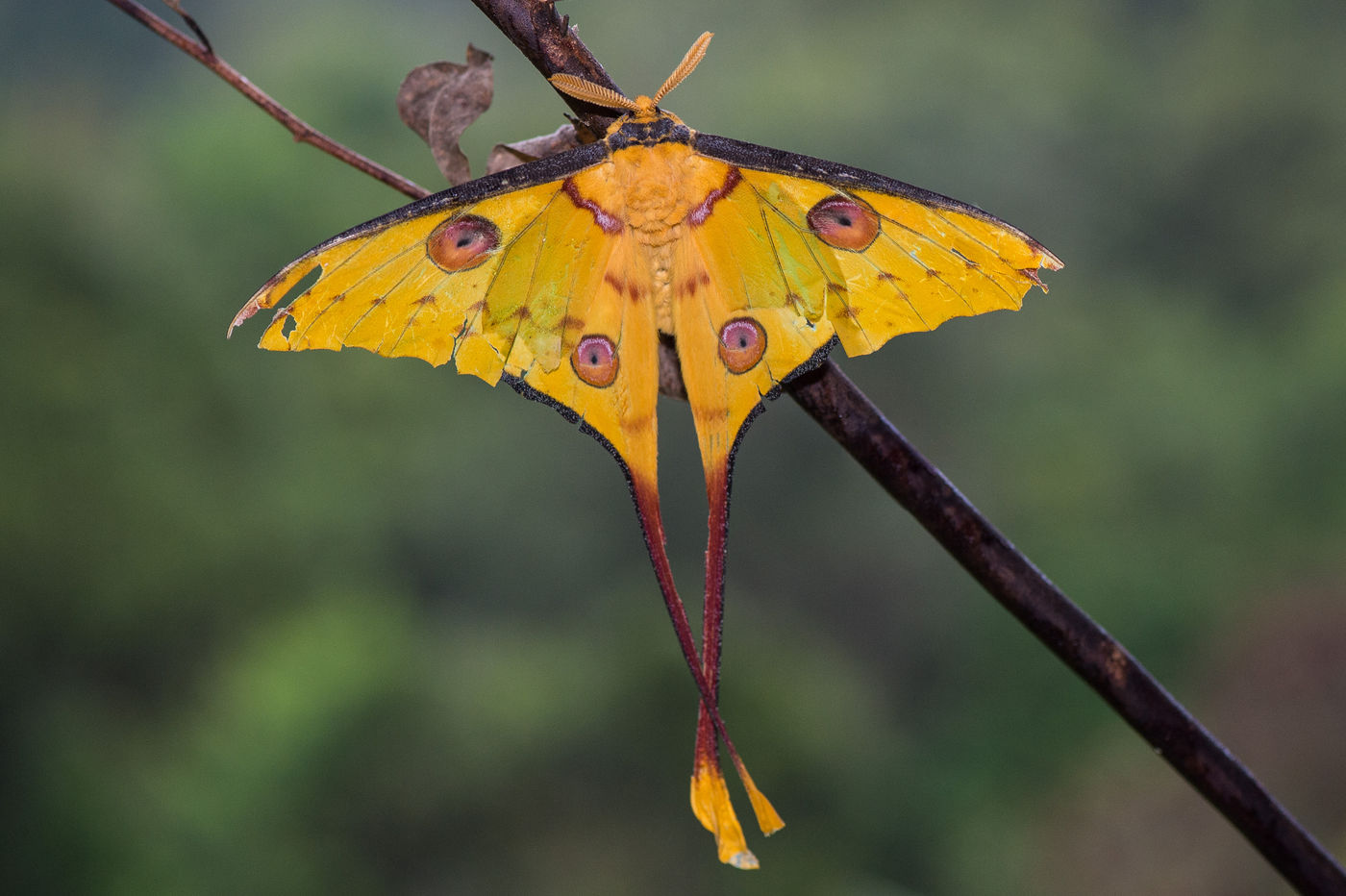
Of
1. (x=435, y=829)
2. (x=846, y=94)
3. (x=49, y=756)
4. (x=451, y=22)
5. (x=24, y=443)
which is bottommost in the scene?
(x=435, y=829)

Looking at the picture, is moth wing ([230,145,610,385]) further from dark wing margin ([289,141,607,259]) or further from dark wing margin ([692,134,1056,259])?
dark wing margin ([692,134,1056,259])

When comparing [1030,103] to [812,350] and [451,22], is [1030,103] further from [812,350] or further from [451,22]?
[812,350]

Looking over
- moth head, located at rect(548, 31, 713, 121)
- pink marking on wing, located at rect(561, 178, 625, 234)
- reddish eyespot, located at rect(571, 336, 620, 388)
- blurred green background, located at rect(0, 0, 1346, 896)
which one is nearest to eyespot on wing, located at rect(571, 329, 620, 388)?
reddish eyespot, located at rect(571, 336, 620, 388)

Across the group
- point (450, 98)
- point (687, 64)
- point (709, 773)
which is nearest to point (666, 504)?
point (450, 98)

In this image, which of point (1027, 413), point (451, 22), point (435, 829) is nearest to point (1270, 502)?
point (1027, 413)

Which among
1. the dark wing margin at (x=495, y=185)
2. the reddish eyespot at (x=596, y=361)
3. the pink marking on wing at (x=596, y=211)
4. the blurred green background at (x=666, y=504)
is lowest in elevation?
the blurred green background at (x=666, y=504)

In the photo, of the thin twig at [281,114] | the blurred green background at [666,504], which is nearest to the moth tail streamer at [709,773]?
the thin twig at [281,114]

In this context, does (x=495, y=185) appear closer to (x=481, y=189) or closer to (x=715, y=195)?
(x=481, y=189)

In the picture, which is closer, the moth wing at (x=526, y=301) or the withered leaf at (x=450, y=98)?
the moth wing at (x=526, y=301)

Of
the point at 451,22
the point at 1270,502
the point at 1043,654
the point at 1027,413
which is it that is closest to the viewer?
the point at 1043,654

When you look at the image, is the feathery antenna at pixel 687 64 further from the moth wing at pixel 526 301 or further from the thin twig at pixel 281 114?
the thin twig at pixel 281 114
